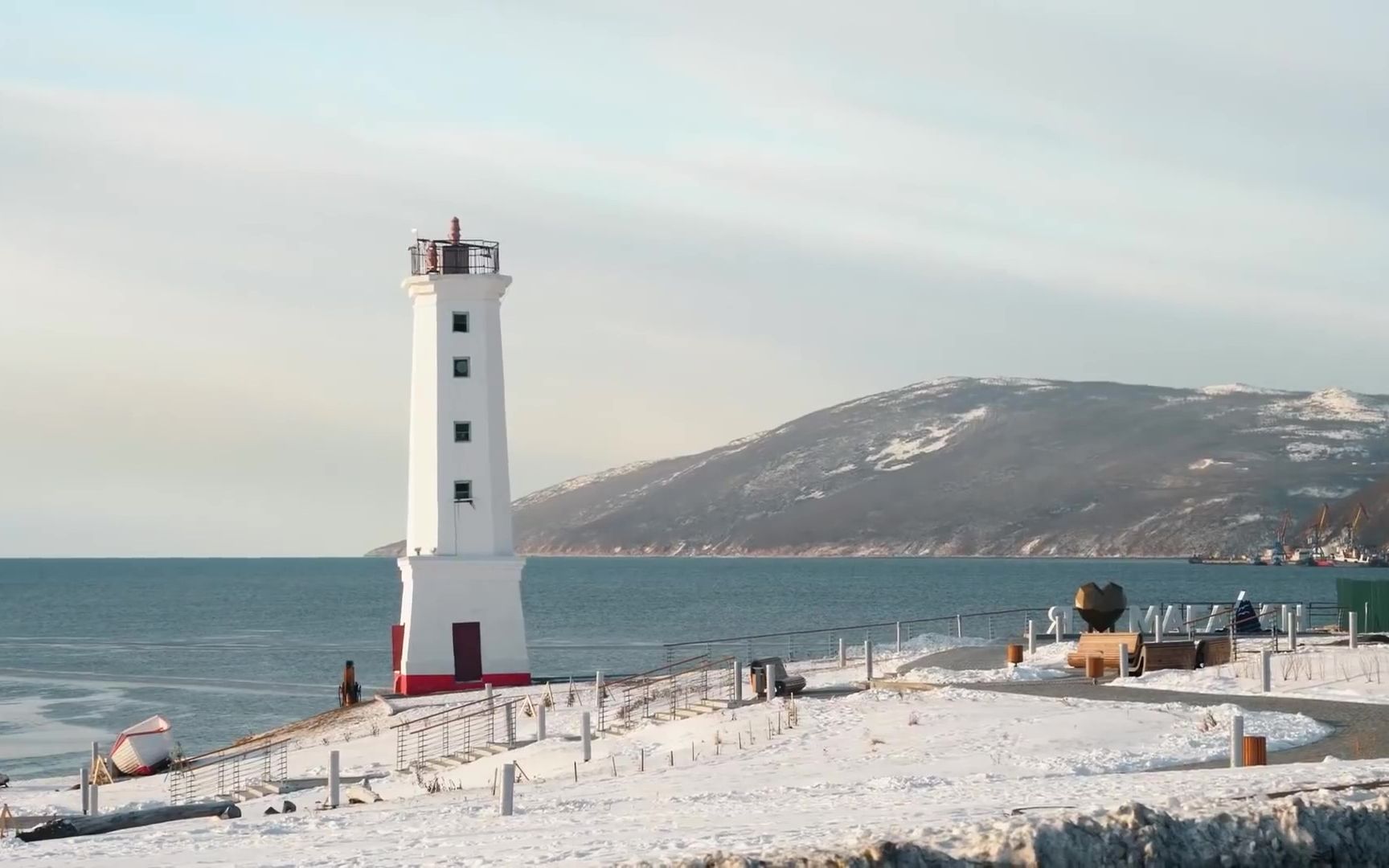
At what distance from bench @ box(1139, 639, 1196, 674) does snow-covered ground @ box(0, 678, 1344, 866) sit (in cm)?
589

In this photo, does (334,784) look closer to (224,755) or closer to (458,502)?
(224,755)

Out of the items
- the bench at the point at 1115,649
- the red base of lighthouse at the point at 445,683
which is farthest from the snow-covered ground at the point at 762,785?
the red base of lighthouse at the point at 445,683

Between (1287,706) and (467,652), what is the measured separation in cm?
2400

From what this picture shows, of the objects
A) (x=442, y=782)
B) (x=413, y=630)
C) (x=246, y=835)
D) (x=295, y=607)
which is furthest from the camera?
(x=295, y=607)

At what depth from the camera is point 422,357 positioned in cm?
4953

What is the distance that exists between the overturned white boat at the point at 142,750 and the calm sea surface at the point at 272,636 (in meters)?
5.75

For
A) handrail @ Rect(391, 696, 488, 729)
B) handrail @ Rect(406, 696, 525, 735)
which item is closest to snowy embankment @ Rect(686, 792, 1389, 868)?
handrail @ Rect(406, 696, 525, 735)

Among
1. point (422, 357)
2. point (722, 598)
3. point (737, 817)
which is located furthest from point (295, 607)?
point (737, 817)

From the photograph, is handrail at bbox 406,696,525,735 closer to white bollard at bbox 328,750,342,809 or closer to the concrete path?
white bollard at bbox 328,750,342,809

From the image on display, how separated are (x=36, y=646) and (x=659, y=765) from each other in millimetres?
88315

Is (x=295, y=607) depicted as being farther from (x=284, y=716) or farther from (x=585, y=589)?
(x=284, y=716)

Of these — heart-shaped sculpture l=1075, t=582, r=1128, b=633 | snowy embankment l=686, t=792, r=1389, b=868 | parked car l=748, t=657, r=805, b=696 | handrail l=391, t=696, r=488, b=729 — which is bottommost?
handrail l=391, t=696, r=488, b=729

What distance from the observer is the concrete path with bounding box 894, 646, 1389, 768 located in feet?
79.7

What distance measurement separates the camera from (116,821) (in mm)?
24297
